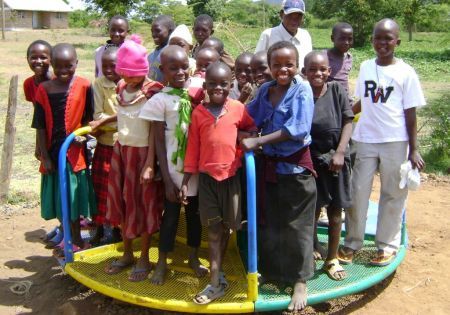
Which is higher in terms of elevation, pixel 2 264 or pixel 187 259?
pixel 187 259

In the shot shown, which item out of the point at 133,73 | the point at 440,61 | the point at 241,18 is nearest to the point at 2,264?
the point at 133,73

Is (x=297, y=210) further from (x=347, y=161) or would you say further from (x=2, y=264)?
(x=2, y=264)

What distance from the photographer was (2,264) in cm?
484

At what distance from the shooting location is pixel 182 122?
3.38 m

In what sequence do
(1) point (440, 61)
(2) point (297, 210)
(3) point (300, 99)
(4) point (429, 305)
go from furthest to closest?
(1) point (440, 61) < (4) point (429, 305) < (2) point (297, 210) < (3) point (300, 99)

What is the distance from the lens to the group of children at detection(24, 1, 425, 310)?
3.31 m

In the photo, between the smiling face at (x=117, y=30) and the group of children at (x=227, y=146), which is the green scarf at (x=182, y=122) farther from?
the smiling face at (x=117, y=30)

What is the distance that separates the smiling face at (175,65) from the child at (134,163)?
0.19m

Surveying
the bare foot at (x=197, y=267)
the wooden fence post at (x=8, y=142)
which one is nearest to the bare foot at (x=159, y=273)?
the bare foot at (x=197, y=267)

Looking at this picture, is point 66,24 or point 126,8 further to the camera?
point 66,24

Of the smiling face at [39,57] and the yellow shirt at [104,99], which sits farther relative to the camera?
the smiling face at [39,57]

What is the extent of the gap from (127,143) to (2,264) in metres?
2.11

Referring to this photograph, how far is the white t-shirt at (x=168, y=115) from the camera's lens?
11.0ft

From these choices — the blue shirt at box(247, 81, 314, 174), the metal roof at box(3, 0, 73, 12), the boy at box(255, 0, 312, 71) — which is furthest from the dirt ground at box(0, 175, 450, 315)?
the metal roof at box(3, 0, 73, 12)
